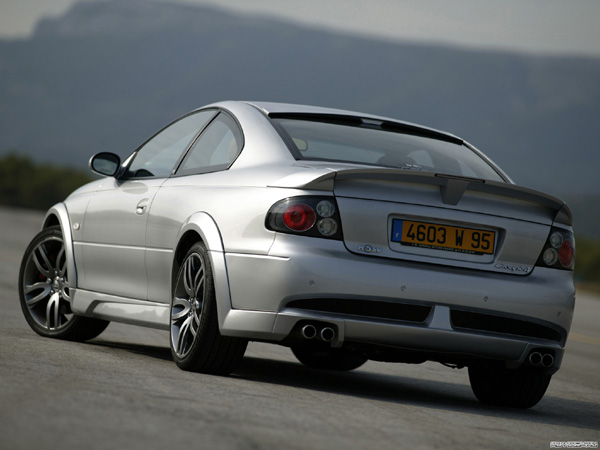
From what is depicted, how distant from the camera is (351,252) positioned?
5.16 metres

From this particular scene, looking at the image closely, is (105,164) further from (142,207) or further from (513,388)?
(513,388)

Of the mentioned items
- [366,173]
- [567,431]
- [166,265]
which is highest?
[366,173]

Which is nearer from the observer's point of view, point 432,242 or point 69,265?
point 432,242

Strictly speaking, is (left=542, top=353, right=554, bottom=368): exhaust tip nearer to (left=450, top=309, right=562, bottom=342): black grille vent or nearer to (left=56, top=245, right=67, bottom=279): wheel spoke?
(left=450, top=309, right=562, bottom=342): black grille vent

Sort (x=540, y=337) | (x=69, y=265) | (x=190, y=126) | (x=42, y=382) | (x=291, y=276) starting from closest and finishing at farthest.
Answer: (x=42, y=382) < (x=291, y=276) < (x=540, y=337) < (x=190, y=126) < (x=69, y=265)

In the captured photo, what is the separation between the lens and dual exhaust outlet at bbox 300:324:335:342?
5.14 meters

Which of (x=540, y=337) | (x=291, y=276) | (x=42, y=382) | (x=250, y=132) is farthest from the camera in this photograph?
(x=250, y=132)

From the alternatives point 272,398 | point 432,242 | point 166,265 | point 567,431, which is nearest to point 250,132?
point 166,265

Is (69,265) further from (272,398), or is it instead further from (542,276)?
(542,276)

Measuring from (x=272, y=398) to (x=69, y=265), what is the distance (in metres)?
2.82

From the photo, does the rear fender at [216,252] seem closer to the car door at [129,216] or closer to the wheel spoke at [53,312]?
the car door at [129,216]

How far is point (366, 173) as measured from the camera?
5.20 m

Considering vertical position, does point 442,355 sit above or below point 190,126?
below

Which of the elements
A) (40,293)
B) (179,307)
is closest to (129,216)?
(179,307)
